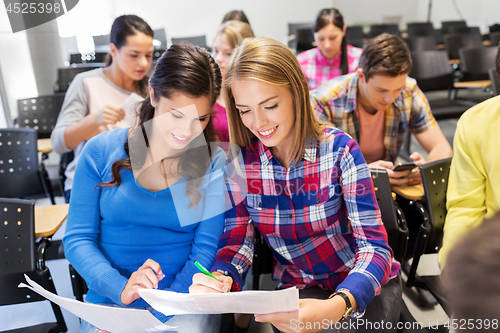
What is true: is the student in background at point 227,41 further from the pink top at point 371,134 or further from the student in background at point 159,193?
the student in background at point 159,193

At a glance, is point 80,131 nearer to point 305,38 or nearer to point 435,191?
point 435,191

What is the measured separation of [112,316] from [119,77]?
1590 millimetres

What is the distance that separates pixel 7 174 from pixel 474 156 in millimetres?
2414

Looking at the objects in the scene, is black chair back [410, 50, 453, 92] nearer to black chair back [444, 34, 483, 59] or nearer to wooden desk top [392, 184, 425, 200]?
black chair back [444, 34, 483, 59]

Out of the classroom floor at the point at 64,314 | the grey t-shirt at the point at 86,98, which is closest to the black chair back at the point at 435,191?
the classroom floor at the point at 64,314

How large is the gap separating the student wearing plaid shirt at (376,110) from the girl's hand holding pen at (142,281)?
1.21m

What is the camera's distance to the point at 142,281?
1.02 m

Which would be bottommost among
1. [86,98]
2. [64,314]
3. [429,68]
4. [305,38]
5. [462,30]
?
[64,314]

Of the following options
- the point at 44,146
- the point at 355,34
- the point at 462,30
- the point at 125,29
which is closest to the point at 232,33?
the point at 125,29

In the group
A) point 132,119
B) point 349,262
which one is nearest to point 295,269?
point 349,262

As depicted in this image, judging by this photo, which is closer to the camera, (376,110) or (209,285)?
(209,285)

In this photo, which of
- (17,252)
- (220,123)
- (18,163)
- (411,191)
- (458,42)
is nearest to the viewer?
(17,252)

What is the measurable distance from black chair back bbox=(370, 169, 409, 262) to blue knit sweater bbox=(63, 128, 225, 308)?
64 centimetres

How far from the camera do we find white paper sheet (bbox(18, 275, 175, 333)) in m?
0.85
